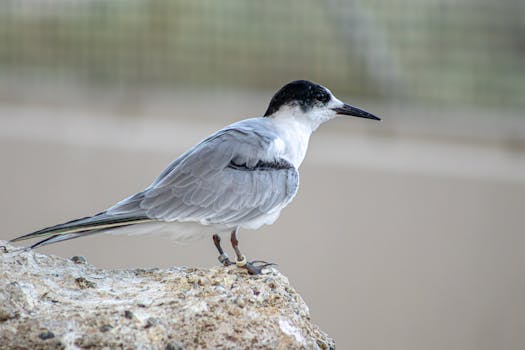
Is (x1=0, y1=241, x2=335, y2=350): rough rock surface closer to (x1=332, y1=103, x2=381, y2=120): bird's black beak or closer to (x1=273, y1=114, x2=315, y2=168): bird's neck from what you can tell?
(x1=273, y1=114, x2=315, y2=168): bird's neck

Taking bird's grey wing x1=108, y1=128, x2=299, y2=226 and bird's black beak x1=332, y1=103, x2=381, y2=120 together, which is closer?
bird's grey wing x1=108, y1=128, x2=299, y2=226

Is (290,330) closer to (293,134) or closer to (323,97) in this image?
(293,134)

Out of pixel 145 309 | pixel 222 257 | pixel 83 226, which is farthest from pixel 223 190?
pixel 145 309

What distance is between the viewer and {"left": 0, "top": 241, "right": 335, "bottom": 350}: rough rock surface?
3.06 m

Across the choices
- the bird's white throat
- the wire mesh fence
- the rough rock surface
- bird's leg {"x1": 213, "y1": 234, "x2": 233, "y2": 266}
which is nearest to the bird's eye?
the bird's white throat

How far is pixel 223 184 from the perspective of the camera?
4027 mm

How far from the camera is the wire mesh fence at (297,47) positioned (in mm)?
7359

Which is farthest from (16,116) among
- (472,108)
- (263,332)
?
(263,332)

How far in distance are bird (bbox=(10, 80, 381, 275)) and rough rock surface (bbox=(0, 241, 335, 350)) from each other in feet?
0.57

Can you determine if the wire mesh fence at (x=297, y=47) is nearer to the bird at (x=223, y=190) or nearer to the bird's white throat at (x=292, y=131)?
the bird's white throat at (x=292, y=131)

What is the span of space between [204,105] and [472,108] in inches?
83.1

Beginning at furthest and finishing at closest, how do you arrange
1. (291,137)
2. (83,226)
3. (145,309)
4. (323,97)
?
1. (323,97)
2. (291,137)
3. (83,226)
4. (145,309)

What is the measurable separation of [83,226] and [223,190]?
28.0 inches

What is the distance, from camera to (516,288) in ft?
22.4
